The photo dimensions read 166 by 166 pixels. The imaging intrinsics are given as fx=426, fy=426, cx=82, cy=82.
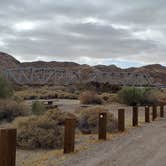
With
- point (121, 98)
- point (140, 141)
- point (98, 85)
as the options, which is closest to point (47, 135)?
point (140, 141)

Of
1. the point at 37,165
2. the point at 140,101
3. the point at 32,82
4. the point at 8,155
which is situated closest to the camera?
the point at 8,155

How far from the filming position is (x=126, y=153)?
12953 mm

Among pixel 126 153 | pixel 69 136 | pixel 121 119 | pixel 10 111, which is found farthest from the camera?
pixel 10 111

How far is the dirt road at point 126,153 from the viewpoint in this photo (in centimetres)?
1140

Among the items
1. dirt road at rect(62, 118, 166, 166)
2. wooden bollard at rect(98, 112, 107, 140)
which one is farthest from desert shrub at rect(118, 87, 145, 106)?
wooden bollard at rect(98, 112, 107, 140)

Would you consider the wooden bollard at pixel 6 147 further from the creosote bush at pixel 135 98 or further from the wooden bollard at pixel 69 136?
the creosote bush at pixel 135 98

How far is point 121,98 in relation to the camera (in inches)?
1991

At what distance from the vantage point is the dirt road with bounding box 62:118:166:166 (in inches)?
449

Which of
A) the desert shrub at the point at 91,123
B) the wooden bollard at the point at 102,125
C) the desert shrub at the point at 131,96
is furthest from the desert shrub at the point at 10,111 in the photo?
the desert shrub at the point at 131,96

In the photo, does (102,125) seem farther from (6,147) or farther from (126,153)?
(6,147)

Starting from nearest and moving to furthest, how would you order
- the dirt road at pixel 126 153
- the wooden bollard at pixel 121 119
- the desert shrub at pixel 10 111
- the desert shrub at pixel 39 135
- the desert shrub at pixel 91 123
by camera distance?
1. the dirt road at pixel 126 153
2. the desert shrub at pixel 39 135
3. the wooden bollard at pixel 121 119
4. the desert shrub at pixel 91 123
5. the desert shrub at pixel 10 111

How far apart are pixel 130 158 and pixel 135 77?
14326cm

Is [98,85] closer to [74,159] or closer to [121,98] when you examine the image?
[121,98]

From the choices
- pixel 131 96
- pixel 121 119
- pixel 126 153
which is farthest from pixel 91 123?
pixel 131 96
